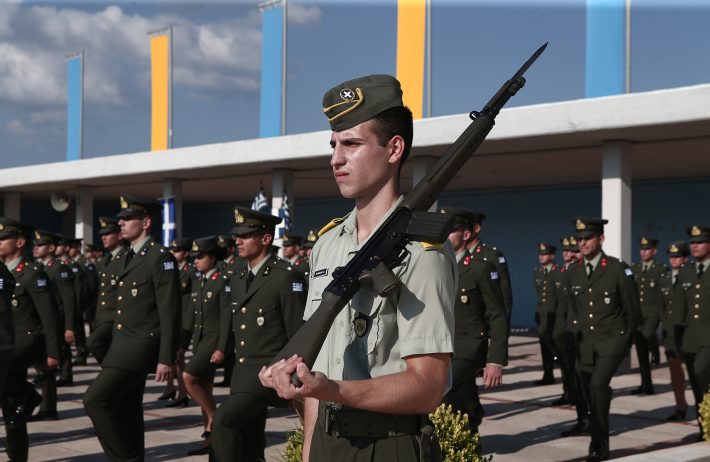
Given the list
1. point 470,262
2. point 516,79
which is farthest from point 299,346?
point 470,262

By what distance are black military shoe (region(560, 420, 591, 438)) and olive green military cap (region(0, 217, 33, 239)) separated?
591cm

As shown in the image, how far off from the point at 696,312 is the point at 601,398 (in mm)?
2074

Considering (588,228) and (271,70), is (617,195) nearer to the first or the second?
(588,228)

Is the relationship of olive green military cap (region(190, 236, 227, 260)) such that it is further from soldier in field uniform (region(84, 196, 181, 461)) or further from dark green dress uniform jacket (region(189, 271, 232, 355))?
soldier in field uniform (region(84, 196, 181, 461))

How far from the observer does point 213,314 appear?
930 cm

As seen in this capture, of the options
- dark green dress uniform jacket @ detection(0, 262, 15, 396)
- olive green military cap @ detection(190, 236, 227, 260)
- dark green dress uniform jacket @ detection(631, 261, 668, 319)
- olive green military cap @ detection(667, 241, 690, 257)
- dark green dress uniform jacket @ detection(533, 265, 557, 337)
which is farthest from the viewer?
dark green dress uniform jacket @ detection(631, 261, 668, 319)

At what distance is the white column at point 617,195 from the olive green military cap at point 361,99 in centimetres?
1462

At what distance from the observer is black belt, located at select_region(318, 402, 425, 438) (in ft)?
8.96

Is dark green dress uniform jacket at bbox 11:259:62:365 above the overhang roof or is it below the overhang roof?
below

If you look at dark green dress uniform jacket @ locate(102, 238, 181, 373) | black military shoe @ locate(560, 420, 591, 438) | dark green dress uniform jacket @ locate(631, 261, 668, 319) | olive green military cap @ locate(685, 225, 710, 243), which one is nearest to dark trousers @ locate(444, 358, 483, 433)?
black military shoe @ locate(560, 420, 591, 438)

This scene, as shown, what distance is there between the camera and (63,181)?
91.0 ft

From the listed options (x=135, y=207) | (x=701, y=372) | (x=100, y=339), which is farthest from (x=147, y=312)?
(x=701, y=372)

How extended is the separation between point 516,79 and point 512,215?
82.1 ft

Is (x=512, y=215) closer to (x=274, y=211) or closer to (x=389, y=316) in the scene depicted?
(x=274, y=211)
